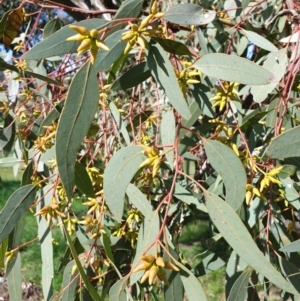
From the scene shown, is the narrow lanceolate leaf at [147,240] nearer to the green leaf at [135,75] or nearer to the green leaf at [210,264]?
the green leaf at [135,75]

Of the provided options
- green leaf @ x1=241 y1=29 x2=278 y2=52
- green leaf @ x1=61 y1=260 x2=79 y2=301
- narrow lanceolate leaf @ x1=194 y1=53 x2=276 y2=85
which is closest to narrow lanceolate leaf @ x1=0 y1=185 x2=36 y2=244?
green leaf @ x1=61 y1=260 x2=79 y2=301

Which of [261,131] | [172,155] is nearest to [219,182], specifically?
[261,131]

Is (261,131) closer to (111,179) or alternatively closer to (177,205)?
(177,205)

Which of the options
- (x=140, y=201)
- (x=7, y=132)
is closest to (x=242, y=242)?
(x=140, y=201)

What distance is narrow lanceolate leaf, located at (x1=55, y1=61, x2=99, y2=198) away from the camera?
59 centimetres

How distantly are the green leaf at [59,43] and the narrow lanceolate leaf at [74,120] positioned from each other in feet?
0.31

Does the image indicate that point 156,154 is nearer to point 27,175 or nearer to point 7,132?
point 27,175

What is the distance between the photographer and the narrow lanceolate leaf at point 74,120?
1.93 feet

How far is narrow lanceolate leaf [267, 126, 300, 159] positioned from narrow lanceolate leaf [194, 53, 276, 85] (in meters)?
0.08

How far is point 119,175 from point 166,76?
0.16m

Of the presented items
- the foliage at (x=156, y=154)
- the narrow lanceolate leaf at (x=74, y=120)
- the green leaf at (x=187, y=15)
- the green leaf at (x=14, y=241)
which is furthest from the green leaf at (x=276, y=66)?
the green leaf at (x=14, y=241)

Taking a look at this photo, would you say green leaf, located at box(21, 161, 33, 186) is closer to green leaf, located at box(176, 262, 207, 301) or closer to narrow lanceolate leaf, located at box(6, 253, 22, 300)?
narrow lanceolate leaf, located at box(6, 253, 22, 300)

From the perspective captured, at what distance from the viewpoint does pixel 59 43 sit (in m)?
0.69

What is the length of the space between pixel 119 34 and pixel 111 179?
22 cm
